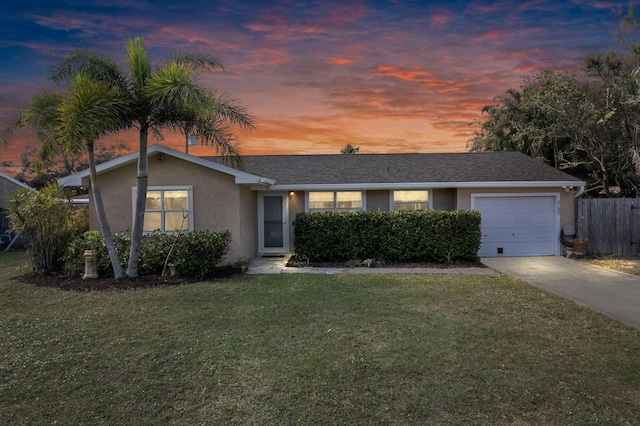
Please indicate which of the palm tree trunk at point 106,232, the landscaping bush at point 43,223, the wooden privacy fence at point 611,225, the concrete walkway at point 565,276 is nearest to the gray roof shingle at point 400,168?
the wooden privacy fence at point 611,225

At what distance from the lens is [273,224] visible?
12.6m

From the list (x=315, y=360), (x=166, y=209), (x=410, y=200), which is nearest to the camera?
(x=315, y=360)

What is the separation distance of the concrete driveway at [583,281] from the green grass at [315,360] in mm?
649

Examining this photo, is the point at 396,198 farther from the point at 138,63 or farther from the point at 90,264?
the point at 90,264

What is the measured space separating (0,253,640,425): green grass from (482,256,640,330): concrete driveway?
0.65 meters

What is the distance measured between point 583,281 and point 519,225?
155 inches

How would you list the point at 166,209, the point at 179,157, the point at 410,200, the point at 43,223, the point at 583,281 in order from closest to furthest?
the point at 583,281, the point at 43,223, the point at 179,157, the point at 166,209, the point at 410,200

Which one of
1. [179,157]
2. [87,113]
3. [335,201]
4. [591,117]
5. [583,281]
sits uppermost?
[591,117]

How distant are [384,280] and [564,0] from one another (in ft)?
32.5

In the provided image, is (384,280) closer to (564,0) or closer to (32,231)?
(32,231)

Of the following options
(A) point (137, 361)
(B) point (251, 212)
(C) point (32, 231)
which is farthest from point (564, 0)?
(C) point (32, 231)

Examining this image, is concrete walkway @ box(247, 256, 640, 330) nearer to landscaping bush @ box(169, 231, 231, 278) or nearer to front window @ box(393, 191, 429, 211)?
landscaping bush @ box(169, 231, 231, 278)

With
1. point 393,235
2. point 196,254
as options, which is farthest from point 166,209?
point 393,235

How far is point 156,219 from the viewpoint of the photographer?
10516mm
